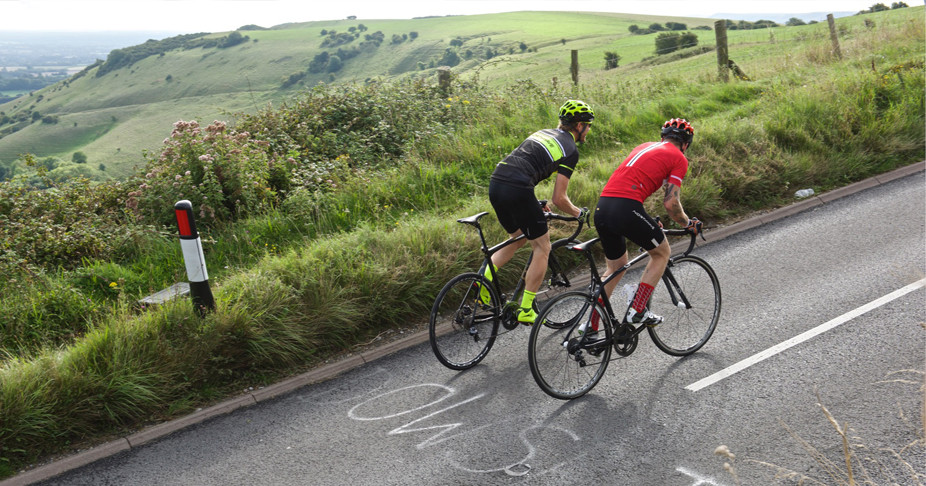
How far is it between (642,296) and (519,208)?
1.29 m

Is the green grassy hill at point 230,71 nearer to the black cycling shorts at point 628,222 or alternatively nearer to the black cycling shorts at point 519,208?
A: the black cycling shorts at point 519,208

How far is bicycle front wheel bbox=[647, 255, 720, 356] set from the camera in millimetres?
5855

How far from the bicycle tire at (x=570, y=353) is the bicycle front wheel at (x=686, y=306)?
27.6 inches

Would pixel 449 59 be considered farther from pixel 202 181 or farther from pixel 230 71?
pixel 230 71

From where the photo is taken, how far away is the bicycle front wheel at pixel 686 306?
5855mm

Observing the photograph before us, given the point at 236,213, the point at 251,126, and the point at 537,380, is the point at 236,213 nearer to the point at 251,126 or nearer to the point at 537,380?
the point at 251,126

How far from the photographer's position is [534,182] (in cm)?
575

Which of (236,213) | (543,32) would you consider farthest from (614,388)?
(543,32)

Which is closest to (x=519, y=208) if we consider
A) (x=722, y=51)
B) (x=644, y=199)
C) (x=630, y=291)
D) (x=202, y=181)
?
(x=644, y=199)

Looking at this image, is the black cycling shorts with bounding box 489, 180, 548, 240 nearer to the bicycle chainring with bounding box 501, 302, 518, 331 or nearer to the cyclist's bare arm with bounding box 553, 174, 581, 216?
the cyclist's bare arm with bounding box 553, 174, 581, 216

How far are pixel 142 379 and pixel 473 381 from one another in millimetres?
2708

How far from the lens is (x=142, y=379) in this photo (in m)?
5.21

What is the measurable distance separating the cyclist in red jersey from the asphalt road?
2.59ft

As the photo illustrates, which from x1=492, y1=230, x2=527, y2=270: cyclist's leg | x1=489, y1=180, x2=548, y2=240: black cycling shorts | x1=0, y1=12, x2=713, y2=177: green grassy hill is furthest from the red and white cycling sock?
x1=0, y1=12, x2=713, y2=177: green grassy hill
